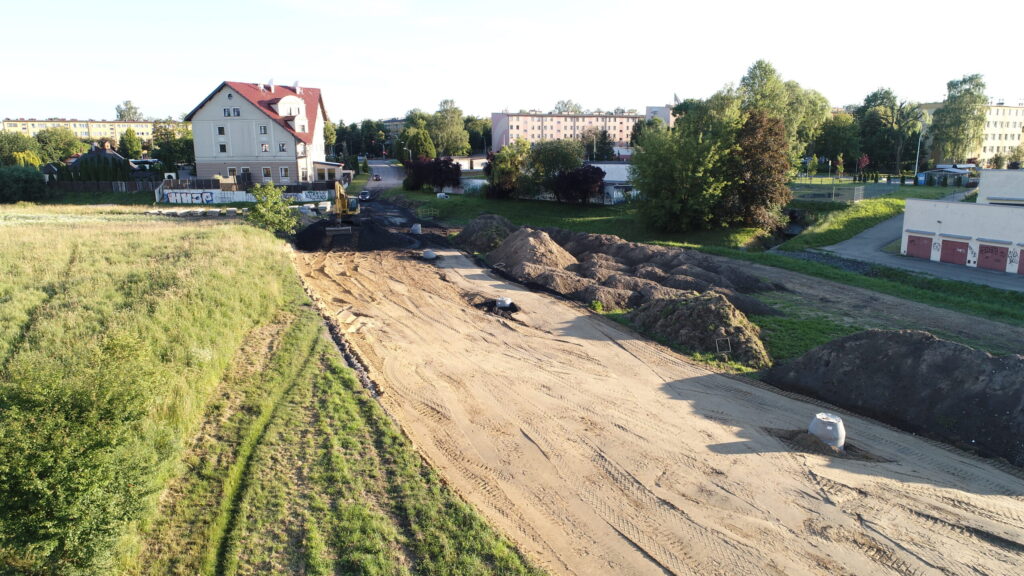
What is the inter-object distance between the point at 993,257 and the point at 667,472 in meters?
30.7

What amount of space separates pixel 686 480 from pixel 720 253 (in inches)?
1054

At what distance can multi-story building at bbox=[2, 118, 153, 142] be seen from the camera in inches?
6462

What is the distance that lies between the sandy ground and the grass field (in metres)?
1.11

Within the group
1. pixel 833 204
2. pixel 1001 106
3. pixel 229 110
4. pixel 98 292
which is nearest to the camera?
pixel 98 292

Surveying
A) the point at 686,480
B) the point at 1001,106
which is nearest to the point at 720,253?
the point at 686,480

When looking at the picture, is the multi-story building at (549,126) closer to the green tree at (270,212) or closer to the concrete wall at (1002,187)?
the concrete wall at (1002,187)

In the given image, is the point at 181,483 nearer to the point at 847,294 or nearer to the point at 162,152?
the point at 847,294

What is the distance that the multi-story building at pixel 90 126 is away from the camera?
538ft

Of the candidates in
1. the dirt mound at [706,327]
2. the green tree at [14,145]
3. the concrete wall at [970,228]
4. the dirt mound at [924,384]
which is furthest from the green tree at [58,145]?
the dirt mound at [924,384]

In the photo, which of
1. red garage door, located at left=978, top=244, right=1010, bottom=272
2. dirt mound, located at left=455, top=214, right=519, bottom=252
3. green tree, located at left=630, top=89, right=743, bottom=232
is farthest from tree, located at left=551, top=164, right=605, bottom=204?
red garage door, located at left=978, top=244, right=1010, bottom=272

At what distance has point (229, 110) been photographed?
57625 millimetres

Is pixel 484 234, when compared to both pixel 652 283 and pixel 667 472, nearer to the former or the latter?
pixel 652 283

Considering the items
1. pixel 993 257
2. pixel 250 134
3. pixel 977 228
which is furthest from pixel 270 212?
pixel 993 257

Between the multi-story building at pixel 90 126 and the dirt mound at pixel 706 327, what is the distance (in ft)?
603
